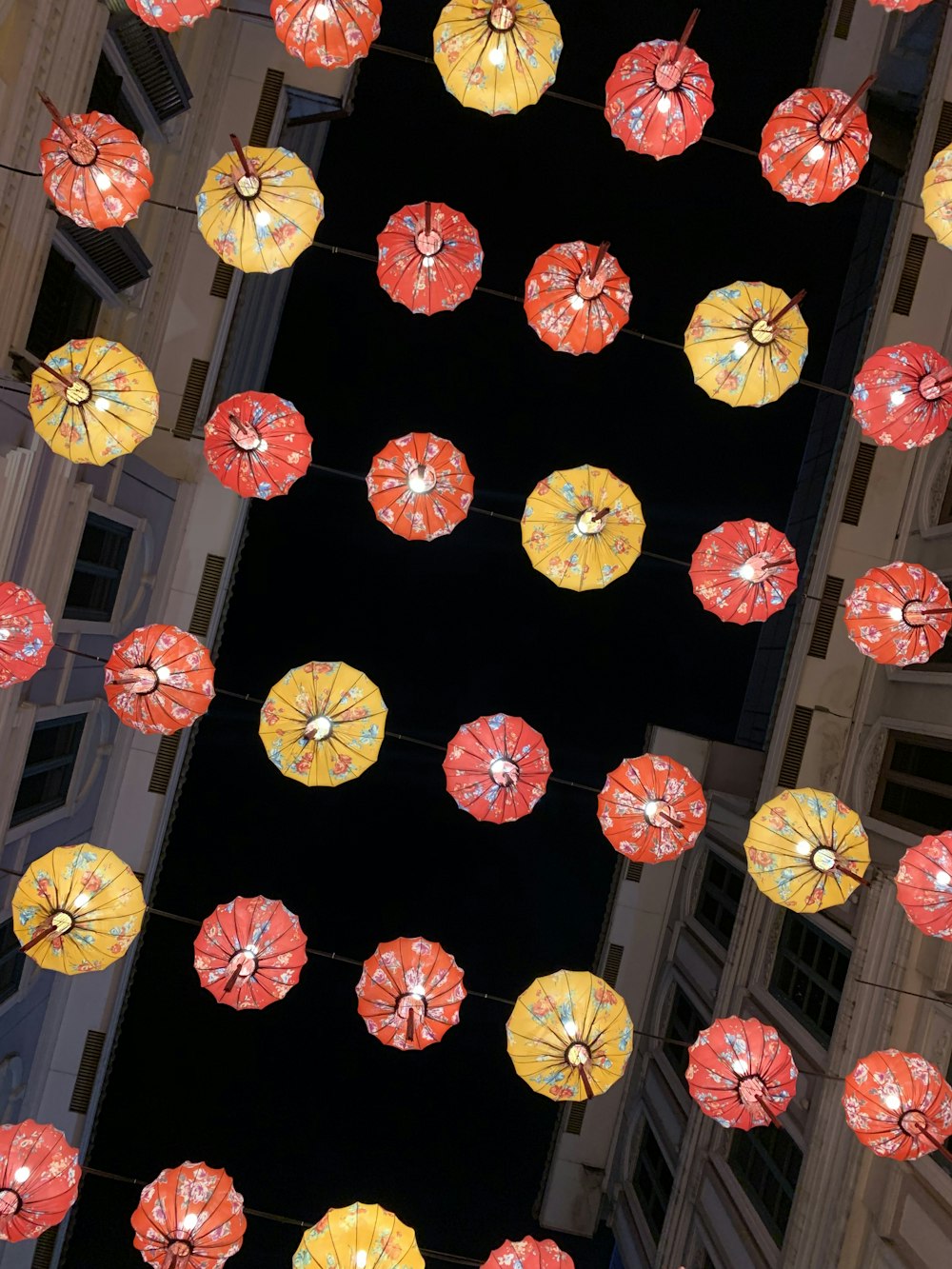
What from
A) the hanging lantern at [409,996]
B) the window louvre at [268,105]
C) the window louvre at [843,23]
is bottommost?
the hanging lantern at [409,996]

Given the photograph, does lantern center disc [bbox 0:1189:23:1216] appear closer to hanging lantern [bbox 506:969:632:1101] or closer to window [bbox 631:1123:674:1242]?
hanging lantern [bbox 506:969:632:1101]

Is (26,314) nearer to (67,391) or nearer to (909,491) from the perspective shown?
(67,391)

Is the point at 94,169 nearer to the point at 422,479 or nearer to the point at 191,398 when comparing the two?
the point at 422,479

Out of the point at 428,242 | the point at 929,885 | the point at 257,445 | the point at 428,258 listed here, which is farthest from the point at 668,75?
the point at 929,885

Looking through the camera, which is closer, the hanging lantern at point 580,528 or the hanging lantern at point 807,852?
the hanging lantern at point 807,852

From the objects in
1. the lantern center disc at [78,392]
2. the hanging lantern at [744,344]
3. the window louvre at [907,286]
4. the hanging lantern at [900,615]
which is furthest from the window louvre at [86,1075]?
the window louvre at [907,286]

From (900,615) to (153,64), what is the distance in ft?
37.4

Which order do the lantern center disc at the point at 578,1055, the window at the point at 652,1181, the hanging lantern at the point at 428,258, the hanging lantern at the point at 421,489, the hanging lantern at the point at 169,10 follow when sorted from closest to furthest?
the hanging lantern at the point at 169,10, the lantern center disc at the point at 578,1055, the hanging lantern at the point at 428,258, the hanging lantern at the point at 421,489, the window at the point at 652,1181

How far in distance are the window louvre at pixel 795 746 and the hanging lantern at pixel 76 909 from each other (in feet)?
30.2

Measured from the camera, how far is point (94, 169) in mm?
9258

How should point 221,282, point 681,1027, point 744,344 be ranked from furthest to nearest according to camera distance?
point 681,1027
point 221,282
point 744,344

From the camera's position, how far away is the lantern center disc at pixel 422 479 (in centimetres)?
1098

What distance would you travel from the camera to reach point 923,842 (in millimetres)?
9859

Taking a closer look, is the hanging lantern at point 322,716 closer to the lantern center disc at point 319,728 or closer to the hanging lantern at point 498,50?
the lantern center disc at point 319,728
